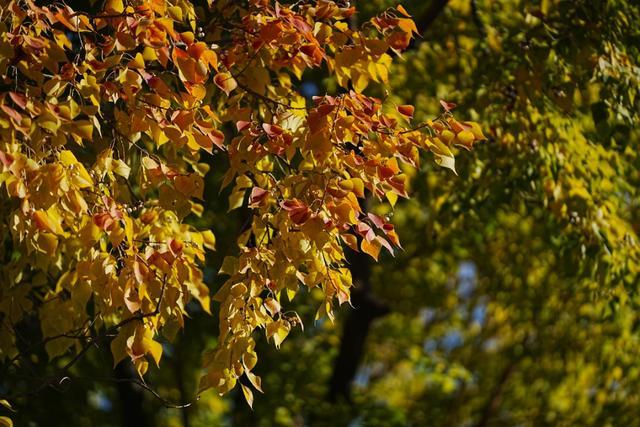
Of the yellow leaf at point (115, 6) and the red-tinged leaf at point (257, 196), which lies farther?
the yellow leaf at point (115, 6)

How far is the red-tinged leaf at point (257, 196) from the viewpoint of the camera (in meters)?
3.66

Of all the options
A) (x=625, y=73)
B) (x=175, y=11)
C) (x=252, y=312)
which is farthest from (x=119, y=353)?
(x=625, y=73)

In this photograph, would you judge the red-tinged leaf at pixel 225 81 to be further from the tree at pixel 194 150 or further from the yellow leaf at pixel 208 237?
the yellow leaf at pixel 208 237

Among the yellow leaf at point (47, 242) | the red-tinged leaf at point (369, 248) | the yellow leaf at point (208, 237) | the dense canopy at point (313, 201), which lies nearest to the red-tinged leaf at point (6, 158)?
the dense canopy at point (313, 201)

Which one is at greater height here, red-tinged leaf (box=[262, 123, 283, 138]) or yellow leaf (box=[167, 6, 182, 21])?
yellow leaf (box=[167, 6, 182, 21])

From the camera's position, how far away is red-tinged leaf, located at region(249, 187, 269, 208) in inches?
144

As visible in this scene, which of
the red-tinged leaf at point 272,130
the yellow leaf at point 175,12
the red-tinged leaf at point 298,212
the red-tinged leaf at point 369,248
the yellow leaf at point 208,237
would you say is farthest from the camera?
the yellow leaf at point 208,237

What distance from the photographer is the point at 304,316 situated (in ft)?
33.3

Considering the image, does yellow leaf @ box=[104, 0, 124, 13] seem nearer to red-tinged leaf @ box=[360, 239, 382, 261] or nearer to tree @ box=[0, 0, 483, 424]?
tree @ box=[0, 0, 483, 424]

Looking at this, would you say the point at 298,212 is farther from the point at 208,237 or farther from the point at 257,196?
the point at 208,237

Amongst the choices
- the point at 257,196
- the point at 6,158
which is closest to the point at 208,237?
the point at 257,196

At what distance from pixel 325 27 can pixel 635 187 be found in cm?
405

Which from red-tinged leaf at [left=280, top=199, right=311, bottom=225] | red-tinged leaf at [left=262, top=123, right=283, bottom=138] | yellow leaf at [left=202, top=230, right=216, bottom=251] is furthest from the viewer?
yellow leaf at [left=202, top=230, right=216, bottom=251]

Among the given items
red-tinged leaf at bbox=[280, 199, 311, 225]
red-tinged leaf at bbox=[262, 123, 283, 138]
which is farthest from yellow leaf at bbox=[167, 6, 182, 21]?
red-tinged leaf at bbox=[280, 199, 311, 225]
